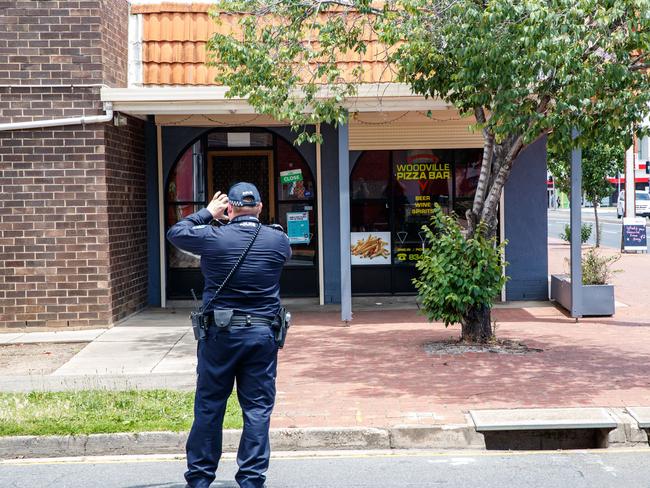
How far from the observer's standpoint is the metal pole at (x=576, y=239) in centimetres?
1363

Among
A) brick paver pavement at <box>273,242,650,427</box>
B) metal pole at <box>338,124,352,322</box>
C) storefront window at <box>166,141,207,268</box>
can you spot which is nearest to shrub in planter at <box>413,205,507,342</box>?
brick paver pavement at <box>273,242,650,427</box>

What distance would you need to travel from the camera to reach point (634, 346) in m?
11.4

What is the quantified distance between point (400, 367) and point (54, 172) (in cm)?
606

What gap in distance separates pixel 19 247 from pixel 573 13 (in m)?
8.35

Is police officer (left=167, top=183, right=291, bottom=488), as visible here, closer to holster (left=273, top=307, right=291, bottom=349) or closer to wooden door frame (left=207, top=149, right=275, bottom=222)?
holster (left=273, top=307, right=291, bottom=349)

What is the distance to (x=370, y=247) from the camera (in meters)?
16.5

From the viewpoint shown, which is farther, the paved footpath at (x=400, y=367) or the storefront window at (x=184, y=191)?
the storefront window at (x=184, y=191)

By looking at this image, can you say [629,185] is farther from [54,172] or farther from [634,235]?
[54,172]

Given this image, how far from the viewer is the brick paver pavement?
820cm

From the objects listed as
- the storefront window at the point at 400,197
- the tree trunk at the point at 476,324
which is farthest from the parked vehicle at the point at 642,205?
the tree trunk at the point at 476,324

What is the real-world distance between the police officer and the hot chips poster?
1054 centimetres

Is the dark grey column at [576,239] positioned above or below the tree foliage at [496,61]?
below

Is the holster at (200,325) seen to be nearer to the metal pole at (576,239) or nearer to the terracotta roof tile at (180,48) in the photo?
the metal pole at (576,239)

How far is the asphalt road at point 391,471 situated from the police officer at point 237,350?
644mm
